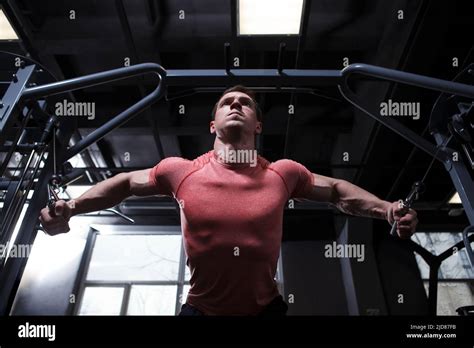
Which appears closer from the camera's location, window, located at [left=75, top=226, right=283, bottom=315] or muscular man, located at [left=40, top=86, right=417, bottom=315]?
muscular man, located at [left=40, top=86, right=417, bottom=315]

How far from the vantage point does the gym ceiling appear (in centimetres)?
299

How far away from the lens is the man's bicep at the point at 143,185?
1212 millimetres

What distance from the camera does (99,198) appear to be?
1219 mm

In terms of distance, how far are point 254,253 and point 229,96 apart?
62 centimetres

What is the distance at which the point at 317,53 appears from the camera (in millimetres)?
3531

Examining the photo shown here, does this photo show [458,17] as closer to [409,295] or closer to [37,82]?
[37,82]
